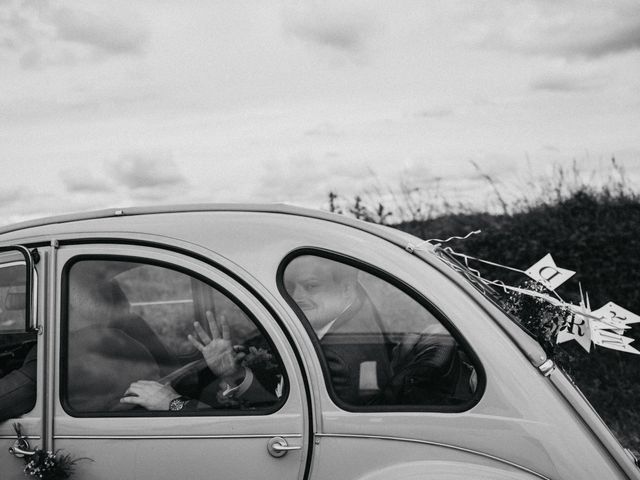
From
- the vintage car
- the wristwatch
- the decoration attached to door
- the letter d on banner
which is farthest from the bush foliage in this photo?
the decoration attached to door

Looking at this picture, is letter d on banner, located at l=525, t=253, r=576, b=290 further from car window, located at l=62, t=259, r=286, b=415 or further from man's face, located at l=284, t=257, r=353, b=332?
car window, located at l=62, t=259, r=286, b=415

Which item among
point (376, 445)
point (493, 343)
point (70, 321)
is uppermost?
point (70, 321)

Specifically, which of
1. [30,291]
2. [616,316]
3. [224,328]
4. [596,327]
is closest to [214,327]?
[224,328]

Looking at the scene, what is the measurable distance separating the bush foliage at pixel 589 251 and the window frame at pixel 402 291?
13.2 ft

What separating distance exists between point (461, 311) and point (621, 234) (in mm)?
4531

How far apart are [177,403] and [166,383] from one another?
0.10 meters

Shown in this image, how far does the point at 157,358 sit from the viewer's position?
2.77 metres

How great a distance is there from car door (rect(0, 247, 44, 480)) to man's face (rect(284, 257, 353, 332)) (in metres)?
1.07

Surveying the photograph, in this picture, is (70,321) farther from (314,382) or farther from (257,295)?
(314,382)

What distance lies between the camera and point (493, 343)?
2438 millimetres

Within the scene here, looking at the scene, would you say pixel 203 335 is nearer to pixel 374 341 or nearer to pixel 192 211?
pixel 192 211

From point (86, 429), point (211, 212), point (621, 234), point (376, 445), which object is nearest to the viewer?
point (376, 445)

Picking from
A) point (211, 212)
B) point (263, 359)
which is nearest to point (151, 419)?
point (263, 359)

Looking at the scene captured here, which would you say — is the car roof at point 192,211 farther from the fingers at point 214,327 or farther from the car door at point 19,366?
the fingers at point 214,327
